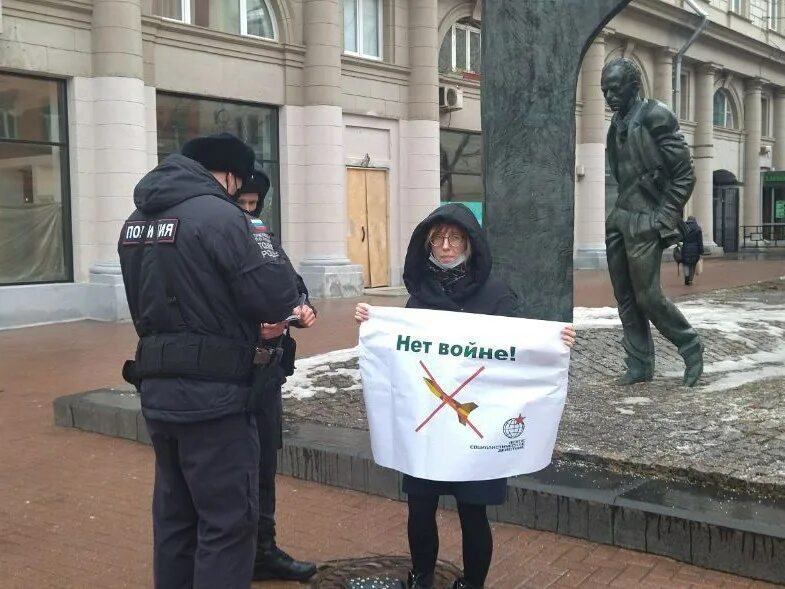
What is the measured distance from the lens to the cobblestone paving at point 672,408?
16.2 ft

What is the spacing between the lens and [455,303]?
3680mm

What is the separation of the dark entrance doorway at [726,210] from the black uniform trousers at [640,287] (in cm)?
2912

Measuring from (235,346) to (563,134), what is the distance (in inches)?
123

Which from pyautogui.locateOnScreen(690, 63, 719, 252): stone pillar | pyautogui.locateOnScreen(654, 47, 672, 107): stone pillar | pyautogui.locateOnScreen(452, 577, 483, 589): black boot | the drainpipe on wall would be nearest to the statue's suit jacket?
pyautogui.locateOnScreen(452, 577, 483, 589): black boot

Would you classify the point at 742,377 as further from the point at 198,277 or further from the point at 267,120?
the point at 267,120

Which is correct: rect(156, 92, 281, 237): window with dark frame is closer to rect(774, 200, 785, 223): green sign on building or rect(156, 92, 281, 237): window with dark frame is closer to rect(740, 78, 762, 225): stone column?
rect(740, 78, 762, 225): stone column

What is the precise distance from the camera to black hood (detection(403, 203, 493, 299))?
11.9 ft

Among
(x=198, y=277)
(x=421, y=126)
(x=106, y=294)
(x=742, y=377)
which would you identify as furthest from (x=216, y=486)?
(x=421, y=126)

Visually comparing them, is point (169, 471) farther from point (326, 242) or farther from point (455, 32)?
point (455, 32)

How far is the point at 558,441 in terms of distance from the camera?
5488 millimetres

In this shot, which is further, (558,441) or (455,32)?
(455,32)

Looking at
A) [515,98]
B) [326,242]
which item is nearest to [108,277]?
[326,242]

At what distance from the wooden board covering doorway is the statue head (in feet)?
39.3

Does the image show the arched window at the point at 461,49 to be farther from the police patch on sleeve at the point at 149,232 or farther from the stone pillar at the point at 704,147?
the police patch on sleeve at the point at 149,232
